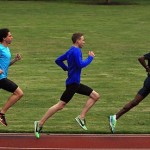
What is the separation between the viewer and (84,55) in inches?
950

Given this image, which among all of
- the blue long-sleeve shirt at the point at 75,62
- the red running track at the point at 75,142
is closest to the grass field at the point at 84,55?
the red running track at the point at 75,142

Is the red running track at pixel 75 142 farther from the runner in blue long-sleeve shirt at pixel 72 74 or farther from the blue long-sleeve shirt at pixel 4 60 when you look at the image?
the blue long-sleeve shirt at pixel 4 60

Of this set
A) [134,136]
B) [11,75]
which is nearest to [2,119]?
[134,136]

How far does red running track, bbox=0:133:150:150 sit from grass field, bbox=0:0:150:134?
695 mm

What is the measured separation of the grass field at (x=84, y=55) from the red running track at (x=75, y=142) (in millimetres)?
695

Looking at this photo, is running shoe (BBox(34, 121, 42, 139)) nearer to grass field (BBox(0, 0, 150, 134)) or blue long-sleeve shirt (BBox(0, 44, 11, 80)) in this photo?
grass field (BBox(0, 0, 150, 134))

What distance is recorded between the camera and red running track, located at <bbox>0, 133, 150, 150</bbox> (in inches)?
367

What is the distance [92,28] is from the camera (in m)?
35.4

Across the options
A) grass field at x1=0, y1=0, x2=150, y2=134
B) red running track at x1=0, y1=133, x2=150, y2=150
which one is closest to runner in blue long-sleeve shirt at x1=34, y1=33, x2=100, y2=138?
red running track at x1=0, y1=133, x2=150, y2=150

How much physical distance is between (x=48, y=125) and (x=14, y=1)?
153 ft

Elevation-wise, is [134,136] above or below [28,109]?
above

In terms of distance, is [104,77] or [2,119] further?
[104,77]

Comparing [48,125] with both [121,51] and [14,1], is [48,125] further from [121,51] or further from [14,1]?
[14,1]

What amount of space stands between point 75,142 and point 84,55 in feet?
47.7
